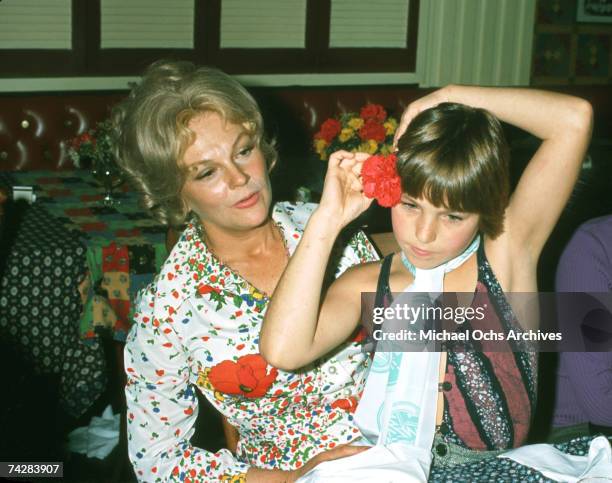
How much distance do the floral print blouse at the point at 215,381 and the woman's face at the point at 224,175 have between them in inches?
4.7

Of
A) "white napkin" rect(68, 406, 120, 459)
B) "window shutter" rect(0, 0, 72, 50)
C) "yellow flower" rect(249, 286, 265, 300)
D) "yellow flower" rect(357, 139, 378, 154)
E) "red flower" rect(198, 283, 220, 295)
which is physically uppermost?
"window shutter" rect(0, 0, 72, 50)

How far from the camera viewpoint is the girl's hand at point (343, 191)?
1524 millimetres

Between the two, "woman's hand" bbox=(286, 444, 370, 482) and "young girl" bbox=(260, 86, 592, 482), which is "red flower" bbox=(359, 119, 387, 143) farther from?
"woman's hand" bbox=(286, 444, 370, 482)

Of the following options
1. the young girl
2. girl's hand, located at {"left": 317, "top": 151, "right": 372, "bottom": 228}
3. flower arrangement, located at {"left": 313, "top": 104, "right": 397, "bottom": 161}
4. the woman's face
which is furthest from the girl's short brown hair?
flower arrangement, located at {"left": 313, "top": 104, "right": 397, "bottom": 161}

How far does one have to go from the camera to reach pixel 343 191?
156 cm

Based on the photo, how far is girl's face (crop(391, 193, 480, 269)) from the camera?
4.78 feet

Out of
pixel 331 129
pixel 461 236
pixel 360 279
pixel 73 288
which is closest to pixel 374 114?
pixel 331 129

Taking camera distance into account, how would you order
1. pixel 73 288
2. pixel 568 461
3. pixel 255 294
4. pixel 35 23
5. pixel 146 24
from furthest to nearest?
pixel 146 24
pixel 35 23
pixel 73 288
pixel 255 294
pixel 568 461

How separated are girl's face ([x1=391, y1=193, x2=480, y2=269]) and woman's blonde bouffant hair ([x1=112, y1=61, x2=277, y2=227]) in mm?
522

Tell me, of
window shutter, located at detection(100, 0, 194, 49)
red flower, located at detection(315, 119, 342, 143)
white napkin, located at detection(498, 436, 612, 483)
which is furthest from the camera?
window shutter, located at detection(100, 0, 194, 49)

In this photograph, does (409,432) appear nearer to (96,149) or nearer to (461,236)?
(461,236)

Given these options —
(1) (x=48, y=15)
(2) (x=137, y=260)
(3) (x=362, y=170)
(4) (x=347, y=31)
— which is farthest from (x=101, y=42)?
(3) (x=362, y=170)

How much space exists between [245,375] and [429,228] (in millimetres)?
553

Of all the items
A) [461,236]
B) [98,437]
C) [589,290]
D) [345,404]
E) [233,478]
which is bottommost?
[98,437]
